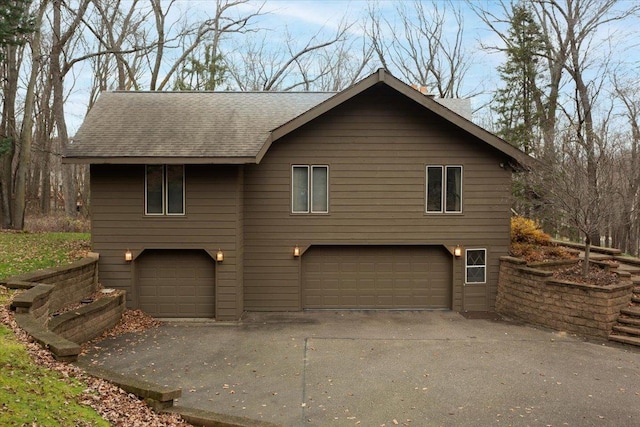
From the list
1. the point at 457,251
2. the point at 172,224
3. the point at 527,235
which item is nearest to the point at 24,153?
the point at 172,224

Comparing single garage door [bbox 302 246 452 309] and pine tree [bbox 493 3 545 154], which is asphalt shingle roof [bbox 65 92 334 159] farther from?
pine tree [bbox 493 3 545 154]

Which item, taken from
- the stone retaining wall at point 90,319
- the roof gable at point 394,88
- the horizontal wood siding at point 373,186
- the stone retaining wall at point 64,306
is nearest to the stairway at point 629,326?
the horizontal wood siding at point 373,186

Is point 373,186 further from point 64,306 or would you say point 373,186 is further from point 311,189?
point 64,306

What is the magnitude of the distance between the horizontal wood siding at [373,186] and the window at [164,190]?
78.5 inches

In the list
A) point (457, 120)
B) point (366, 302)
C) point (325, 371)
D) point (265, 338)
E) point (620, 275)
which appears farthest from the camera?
point (366, 302)

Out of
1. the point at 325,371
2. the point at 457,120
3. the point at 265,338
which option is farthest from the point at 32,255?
the point at 457,120

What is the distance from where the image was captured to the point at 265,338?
1012cm

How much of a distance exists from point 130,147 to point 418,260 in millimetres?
8315

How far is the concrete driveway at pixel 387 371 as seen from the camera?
21.3 feet

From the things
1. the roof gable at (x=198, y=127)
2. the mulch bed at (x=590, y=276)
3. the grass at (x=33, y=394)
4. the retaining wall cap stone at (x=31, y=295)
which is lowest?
the grass at (x=33, y=394)

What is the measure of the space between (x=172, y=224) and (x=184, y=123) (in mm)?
2944

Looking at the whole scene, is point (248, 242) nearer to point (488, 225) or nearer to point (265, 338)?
point (265, 338)

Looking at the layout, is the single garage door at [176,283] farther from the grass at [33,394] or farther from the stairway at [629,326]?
the stairway at [629,326]

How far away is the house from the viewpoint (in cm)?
1160
